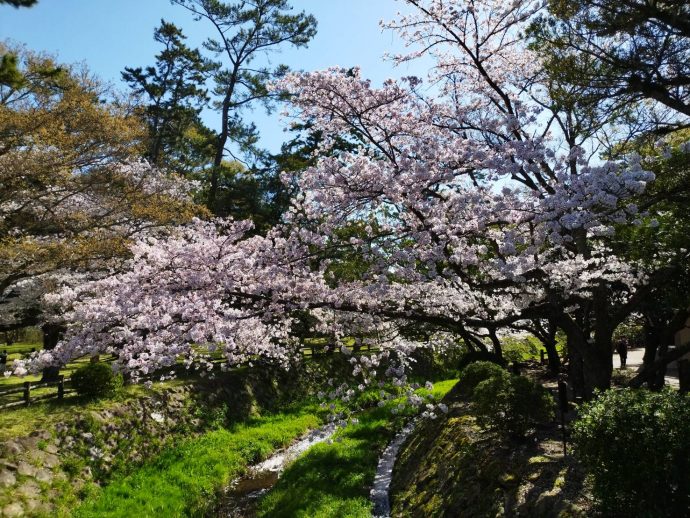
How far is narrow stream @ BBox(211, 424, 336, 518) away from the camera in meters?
10.5

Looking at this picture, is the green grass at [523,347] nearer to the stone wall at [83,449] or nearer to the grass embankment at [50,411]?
the stone wall at [83,449]

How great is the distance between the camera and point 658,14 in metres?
7.13

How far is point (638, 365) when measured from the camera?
22172mm

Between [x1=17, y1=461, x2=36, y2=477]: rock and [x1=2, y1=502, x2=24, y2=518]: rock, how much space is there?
2.84 feet

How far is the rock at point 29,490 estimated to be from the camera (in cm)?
967

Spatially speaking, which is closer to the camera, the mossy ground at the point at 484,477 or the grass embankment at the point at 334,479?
the mossy ground at the point at 484,477

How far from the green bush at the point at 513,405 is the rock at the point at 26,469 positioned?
31.9 ft

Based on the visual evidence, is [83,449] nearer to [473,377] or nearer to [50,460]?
[50,460]

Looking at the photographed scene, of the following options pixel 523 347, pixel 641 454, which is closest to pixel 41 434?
pixel 641 454

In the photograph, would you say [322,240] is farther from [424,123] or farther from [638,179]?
[638,179]

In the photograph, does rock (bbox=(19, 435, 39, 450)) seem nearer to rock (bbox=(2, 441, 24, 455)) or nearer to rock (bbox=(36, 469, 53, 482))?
rock (bbox=(2, 441, 24, 455))

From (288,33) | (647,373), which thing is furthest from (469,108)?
(288,33)

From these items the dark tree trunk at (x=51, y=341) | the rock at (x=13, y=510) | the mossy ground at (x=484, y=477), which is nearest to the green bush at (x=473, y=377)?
the mossy ground at (x=484, y=477)

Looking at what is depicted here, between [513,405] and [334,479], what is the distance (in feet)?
15.8
